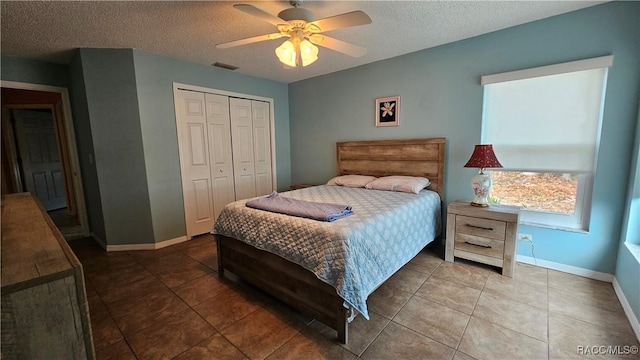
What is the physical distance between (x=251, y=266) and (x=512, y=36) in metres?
3.25

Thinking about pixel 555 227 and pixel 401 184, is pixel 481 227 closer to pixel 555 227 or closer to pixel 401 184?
pixel 555 227

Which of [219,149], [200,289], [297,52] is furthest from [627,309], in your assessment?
[219,149]

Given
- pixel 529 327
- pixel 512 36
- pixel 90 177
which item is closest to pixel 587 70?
pixel 512 36

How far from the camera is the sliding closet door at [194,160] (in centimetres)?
340

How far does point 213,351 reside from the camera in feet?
5.39

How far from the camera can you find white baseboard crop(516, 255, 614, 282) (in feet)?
7.57

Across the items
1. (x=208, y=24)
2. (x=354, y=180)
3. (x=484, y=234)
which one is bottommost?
(x=484, y=234)

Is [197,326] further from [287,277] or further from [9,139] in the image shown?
[9,139]

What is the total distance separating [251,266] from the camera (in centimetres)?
221

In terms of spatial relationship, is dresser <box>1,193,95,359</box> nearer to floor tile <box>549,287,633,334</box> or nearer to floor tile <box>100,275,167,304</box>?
floor tile <box>100,275,167,304</box>

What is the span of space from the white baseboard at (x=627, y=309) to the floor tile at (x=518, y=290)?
429 millimetres

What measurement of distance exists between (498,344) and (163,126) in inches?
150

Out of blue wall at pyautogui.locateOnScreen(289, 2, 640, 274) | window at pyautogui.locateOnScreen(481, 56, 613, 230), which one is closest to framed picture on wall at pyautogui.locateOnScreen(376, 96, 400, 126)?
blue wall at pyautogui.locateOnScreen(289, 2, 640, 274)

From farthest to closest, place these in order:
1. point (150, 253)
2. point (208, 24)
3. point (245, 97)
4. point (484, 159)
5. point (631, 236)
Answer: point (245, 97), point (150, 253), point (484, 159), point (208, 24), point (631, 236)
